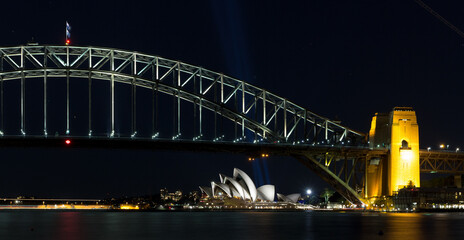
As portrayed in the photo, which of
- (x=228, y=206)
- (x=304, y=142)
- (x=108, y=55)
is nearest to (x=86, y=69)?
(x=108, y=55)

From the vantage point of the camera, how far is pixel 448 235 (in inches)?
2127

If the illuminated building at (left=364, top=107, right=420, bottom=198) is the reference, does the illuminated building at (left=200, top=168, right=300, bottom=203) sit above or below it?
below

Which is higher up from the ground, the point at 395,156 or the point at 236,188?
the point at 395,156

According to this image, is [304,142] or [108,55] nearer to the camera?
[108,55]

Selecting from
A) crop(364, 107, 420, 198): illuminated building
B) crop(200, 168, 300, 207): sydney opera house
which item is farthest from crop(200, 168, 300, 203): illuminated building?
crop(364, 107, 420, 198): illuminated building

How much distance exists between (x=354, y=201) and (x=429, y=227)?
127 feet

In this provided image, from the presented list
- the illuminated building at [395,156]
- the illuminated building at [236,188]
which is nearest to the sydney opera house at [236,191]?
the illuminated building at [236,188]

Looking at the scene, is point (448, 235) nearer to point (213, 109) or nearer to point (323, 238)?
point (323, 238)

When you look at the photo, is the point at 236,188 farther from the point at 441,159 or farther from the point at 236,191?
the point at 441,159

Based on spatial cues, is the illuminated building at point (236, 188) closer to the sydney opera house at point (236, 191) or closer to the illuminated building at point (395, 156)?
the sydney opera house at point (236, 191)

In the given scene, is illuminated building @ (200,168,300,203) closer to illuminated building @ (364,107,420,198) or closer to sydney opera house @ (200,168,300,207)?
sydney opera house @ (200,168,300,207)

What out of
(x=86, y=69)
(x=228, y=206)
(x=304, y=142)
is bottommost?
(x=228, y=206)

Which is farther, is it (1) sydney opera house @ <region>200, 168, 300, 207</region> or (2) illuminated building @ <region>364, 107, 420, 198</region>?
(1) sydney opera house @ <region>200, 168, 300, 207</region>

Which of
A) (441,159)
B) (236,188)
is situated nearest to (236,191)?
(236,188)
